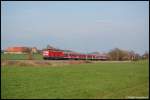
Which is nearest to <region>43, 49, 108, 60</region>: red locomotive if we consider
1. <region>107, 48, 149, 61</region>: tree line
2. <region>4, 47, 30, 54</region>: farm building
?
<region>107, 48, 149, 61</region>: tree line

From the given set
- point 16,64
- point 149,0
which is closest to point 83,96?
point 149,0

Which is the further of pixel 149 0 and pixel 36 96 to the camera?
pixel 149 0

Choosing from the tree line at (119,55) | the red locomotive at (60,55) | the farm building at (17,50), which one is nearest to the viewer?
the red locomotive at (60,55)

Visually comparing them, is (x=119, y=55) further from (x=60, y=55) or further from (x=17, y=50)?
(x=60, y=55)

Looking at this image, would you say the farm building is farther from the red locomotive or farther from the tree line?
the tree line

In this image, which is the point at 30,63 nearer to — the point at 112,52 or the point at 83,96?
the point at 83,96

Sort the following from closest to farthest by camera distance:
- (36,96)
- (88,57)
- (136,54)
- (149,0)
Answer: (36,96) → (149,0) → (88,57) → (136,54)

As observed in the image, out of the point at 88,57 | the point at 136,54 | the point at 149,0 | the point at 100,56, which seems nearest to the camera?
the point at 149,0

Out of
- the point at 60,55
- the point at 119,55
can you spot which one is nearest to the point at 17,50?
the point at 119,55

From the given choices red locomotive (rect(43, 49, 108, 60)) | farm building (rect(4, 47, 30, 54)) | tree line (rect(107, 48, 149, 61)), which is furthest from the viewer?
tree line (rect(107, 48, 149, 61))

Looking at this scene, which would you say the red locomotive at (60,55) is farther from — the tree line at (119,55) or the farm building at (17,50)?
the farm building at (17,50)

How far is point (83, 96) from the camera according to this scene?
11750mm

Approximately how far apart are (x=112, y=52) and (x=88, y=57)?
888 inches

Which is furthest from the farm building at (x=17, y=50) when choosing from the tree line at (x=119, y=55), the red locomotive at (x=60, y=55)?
the tree line at (x=119, y=55)
